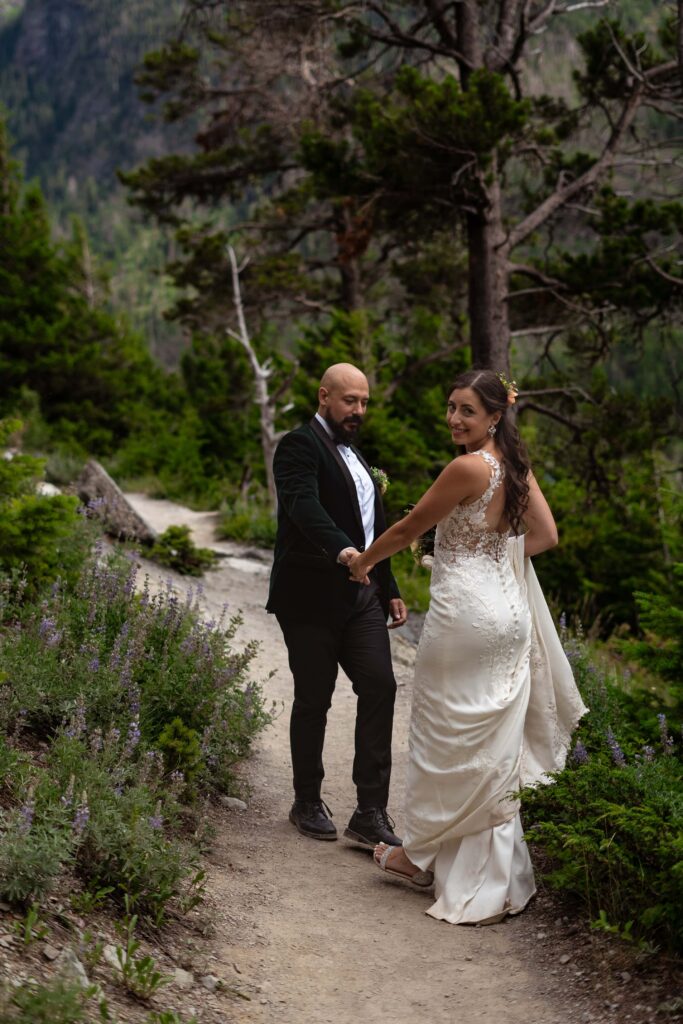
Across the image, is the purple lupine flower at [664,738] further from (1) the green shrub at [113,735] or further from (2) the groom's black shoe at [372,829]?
(1) the green shrub at [113,735]

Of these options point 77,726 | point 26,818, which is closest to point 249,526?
point 77,726

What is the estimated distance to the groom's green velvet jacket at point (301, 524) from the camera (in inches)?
187

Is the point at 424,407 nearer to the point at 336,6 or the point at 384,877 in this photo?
the point at 336,6

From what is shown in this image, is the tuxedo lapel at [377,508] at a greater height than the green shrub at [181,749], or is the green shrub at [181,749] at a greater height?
the tuxedo lapel at [377,508]

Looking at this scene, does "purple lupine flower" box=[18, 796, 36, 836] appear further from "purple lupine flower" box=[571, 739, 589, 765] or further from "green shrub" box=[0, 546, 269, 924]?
"purple lupine flower" box=[571, 739, 589, 765]

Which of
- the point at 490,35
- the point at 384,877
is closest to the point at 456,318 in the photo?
the point at 490,35

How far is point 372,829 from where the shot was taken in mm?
4859

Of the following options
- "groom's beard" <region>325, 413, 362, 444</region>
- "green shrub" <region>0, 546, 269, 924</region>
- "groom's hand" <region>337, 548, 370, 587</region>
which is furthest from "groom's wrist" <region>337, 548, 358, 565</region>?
"green shrub" <region>0, 546, 269, 924</region>

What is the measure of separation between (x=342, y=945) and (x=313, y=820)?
116 cm

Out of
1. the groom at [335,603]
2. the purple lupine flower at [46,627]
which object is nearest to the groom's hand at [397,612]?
the groom at [335,603]

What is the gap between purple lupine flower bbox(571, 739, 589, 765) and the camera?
4402mm

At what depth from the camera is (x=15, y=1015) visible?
7.95 feet

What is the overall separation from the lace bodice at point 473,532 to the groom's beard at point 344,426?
779 mm

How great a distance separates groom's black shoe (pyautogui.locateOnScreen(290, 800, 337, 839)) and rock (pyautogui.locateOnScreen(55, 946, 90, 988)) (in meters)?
2.03
